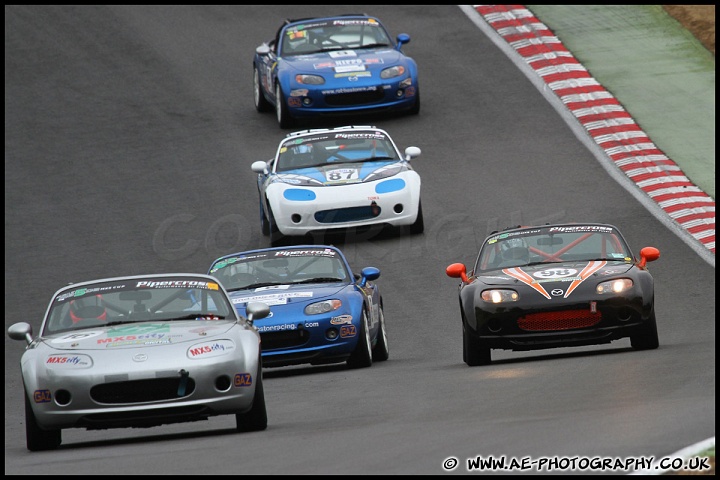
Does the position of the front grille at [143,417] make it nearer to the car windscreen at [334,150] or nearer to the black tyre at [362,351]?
the black tyre at [362,351]

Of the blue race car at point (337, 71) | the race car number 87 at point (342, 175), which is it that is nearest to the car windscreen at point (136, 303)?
the race car number 87 at point (342, 175)

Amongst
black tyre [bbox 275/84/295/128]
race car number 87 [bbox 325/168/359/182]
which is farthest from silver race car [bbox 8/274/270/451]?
black tyre [bbox 275/84/295/128]

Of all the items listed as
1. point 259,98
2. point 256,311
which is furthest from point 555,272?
point 259,98

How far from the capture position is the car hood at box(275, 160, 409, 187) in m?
19.4

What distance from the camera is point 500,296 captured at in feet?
43.5

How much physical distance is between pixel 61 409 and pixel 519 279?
4.53m

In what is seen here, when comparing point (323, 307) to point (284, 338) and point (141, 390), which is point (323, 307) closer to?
point (284, 338)

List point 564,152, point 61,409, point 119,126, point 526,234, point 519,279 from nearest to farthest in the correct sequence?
point 61,409 → point 519,279 → point 526,234 → point 564,152 → point 119,126

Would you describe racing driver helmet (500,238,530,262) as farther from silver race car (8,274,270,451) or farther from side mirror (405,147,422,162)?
side mirror (405,147,422,162)

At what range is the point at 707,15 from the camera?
2856 centimetres

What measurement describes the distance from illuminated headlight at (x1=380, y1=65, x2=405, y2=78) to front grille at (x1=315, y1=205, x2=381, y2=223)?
15.1ft

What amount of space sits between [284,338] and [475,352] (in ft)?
5.46

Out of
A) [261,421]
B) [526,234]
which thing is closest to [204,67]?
[526,234]

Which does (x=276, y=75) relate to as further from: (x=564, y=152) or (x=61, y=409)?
(x=61, y=409)
